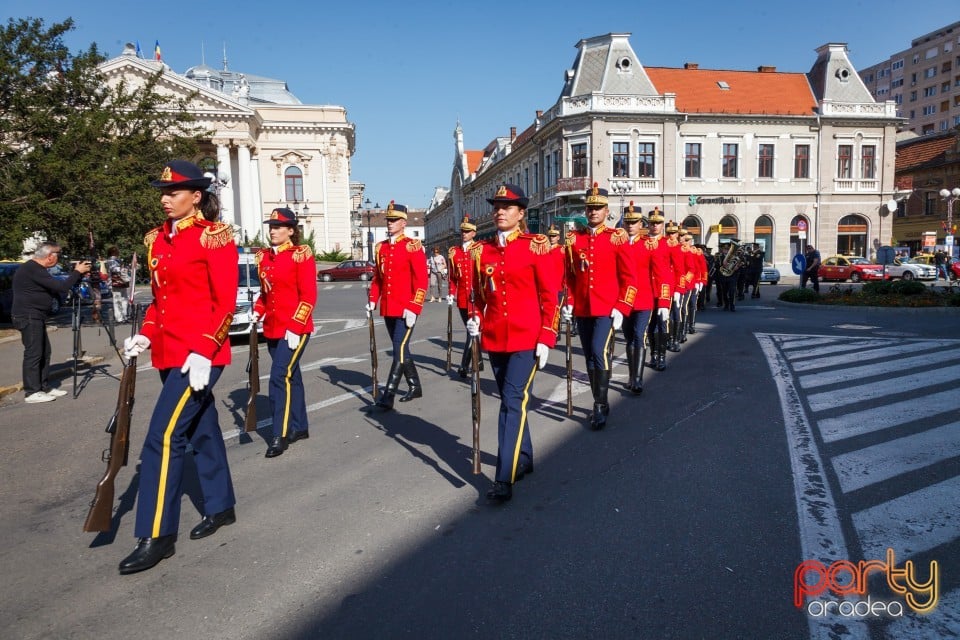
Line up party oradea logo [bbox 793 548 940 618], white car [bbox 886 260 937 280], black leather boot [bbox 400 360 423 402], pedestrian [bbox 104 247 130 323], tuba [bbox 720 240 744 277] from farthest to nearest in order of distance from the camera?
1. white car [bbox 886 260 937 280]
2. pedestrian [bbox 104 247 130 323]
3. tuba [bbox 720 240 744 277]
4. black leather boot [bbox 400 360 423 402]
5. party oradea logo [bbox 793 548 940 618]

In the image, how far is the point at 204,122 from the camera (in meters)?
56.8

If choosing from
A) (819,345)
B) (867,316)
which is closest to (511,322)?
(819,345)

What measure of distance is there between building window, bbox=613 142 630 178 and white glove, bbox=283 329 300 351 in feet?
139

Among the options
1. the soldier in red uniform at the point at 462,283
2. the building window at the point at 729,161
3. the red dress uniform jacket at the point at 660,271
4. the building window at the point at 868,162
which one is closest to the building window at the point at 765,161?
the building window at the point at 729,161

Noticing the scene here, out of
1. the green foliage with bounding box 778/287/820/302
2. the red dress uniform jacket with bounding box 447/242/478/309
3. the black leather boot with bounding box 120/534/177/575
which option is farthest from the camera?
the green foliage with bounding box 778/287/820/302

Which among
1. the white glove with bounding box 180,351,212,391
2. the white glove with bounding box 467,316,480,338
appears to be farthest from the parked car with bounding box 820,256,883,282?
the white glove with bounding box 180,351,212,391

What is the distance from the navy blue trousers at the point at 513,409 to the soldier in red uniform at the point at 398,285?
8.44 feet

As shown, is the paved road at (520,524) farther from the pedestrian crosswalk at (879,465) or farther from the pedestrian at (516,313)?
the pedestrian at (516,313)

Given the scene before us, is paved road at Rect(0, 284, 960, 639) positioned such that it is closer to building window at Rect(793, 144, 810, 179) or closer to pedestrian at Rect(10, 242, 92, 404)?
pedestrian at Rect(10, 242, 92, 404)

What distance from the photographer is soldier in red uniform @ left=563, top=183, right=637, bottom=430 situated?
21.6ft

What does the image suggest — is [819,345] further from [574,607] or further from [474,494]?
[574,607]

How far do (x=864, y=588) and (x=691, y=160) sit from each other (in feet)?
154

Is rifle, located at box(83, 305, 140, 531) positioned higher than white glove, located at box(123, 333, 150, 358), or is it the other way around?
white glove, located at box(123, 333, 150, 358)

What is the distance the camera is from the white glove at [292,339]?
19.3ft
